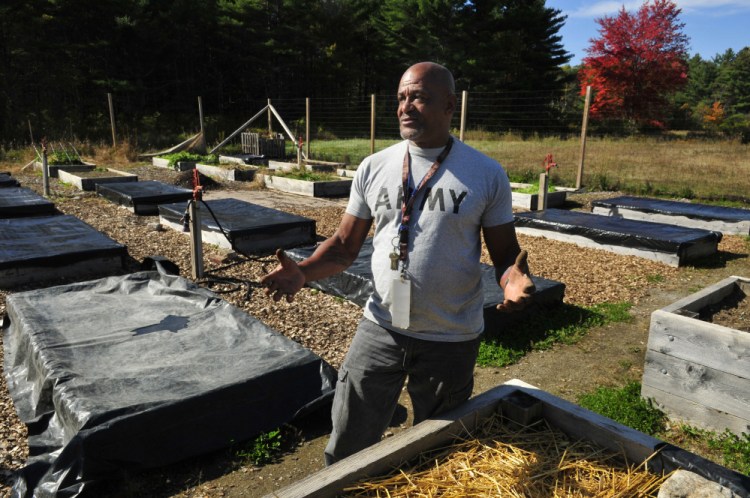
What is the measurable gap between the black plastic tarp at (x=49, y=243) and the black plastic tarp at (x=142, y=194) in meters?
2.14

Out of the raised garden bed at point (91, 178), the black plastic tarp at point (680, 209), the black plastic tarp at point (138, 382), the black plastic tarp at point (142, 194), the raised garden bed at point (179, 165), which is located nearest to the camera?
the black plastic tarp at point (138, 382)

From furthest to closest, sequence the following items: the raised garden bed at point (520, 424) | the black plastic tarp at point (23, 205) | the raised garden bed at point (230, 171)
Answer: the raised garden bed at point (230, 171)
the black plastic tarp at point (23, 205)
the raised garden bed at point (520, 424)

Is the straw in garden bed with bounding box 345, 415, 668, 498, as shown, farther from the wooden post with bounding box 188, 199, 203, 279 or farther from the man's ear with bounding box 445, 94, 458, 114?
the wooden post with bounding box 188, 199, 203, 279

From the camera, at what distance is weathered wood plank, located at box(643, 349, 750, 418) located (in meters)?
3.03

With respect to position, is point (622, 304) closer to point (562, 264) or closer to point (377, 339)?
point (562, 264)

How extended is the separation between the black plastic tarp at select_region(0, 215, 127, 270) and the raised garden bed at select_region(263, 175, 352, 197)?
17.5ft

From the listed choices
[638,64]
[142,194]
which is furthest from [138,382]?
[638,64]

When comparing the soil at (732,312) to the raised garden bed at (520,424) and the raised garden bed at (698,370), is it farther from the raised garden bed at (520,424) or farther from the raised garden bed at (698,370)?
the raised garden bed at (520,424)

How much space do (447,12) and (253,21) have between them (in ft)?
38.1

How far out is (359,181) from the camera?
2.13m

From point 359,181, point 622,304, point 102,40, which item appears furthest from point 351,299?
point 102,40

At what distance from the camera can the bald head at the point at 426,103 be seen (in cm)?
191

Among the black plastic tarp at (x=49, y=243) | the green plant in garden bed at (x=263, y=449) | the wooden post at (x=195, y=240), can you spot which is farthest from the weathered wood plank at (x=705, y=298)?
the black plastic tarp at (x=49, y=243)

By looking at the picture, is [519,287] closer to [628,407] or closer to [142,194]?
[628,407]
